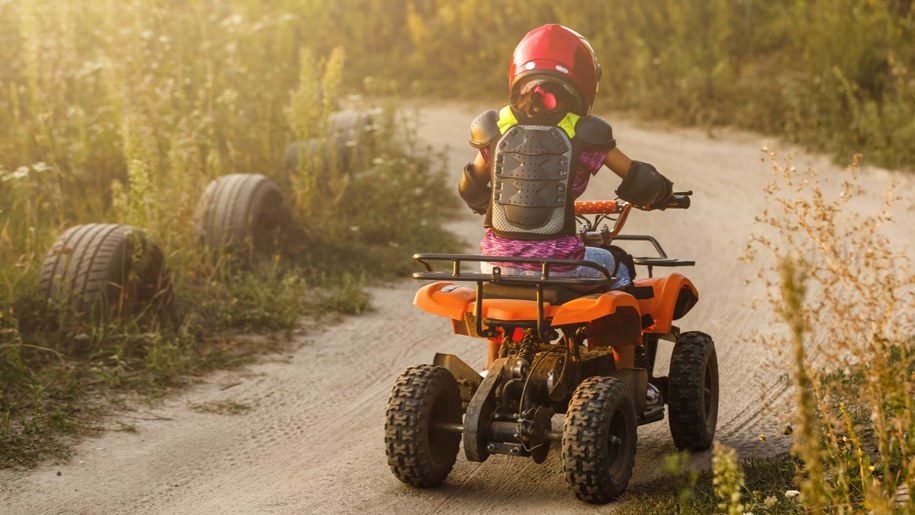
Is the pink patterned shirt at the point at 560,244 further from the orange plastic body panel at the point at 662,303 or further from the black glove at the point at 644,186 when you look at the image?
the orange plastic body panel at the point at 662,303

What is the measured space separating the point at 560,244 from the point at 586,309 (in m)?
0.37

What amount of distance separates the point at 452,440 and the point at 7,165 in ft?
19.6

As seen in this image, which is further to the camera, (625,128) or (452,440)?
(625,128)

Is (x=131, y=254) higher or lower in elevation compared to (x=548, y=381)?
higher

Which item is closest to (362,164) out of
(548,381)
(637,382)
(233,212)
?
(233,212)

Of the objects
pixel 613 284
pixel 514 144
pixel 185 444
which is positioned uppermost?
pixel 514 144

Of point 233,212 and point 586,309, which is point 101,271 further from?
point 586,309

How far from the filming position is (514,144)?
5.18 m

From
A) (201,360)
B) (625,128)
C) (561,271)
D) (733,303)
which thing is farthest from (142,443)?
(625,128)

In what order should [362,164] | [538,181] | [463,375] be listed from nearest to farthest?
[538,181] → [463,375] → [362,164]

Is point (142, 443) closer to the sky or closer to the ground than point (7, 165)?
closer to the ground

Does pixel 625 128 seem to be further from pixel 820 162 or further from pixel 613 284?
pixel 613 284

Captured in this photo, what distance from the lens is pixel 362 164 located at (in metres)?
11.6

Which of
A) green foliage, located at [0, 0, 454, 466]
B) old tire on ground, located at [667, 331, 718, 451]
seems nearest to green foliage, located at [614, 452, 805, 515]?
old tire on ground, located at [667, 331, 718, 451]
